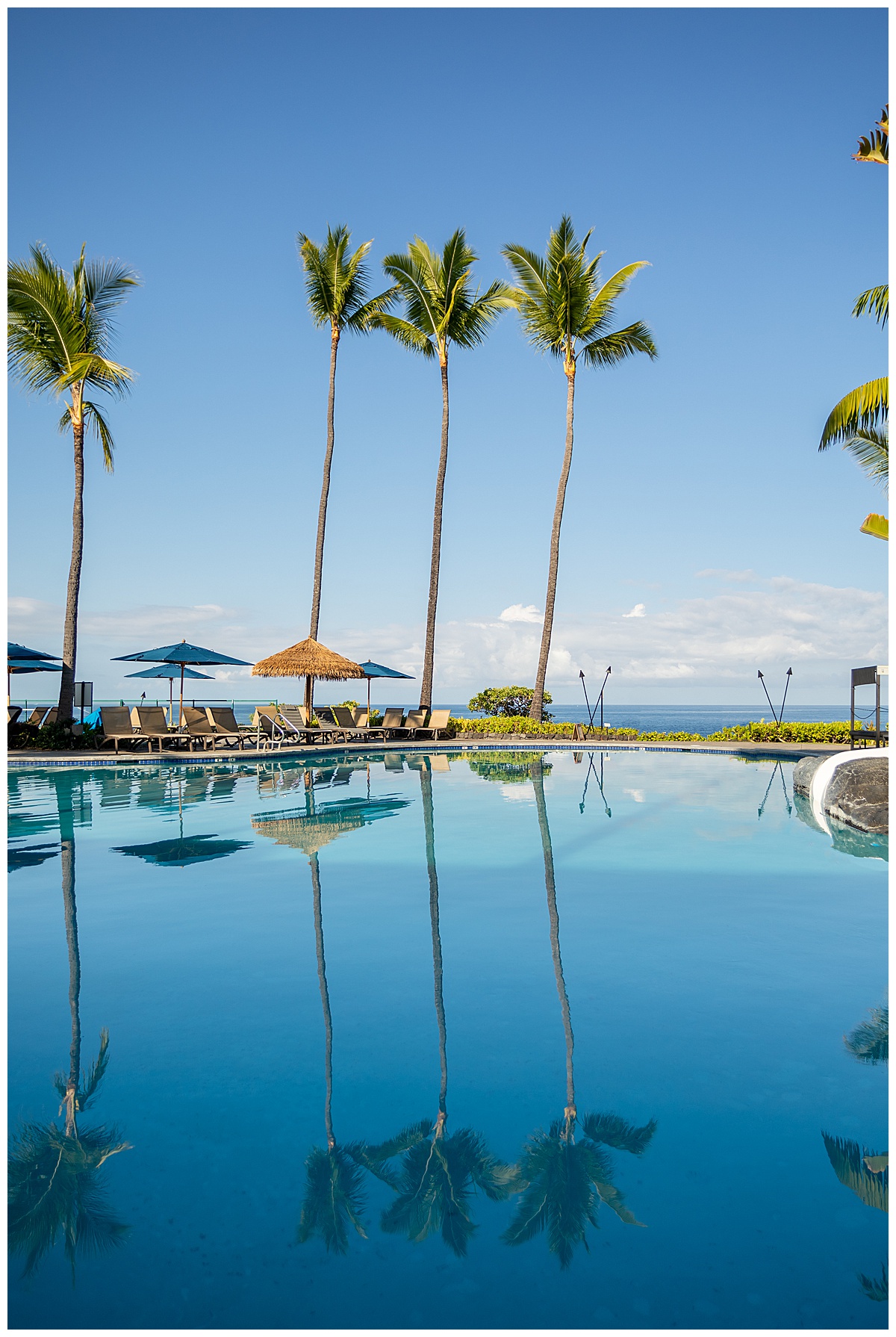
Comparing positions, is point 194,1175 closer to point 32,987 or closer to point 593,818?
point 32,987

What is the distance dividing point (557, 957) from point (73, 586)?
17.1 meters

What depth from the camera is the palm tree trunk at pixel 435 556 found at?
2150 centimetres

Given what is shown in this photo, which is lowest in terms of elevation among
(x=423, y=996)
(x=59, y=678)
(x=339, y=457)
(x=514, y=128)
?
(x=423, y=996)

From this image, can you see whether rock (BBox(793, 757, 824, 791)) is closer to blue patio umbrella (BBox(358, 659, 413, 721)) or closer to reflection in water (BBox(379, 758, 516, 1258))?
reflection in water (BBox(379, 758, 516, 1258))

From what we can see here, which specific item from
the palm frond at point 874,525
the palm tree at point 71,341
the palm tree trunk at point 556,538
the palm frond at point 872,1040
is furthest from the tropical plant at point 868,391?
the palm tree at point 71,341

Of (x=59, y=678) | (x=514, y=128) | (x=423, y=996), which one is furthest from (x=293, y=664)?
(x=423, y=996)

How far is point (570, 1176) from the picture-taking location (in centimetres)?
271

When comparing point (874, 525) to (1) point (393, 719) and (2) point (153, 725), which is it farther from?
(1) point (393, 719)

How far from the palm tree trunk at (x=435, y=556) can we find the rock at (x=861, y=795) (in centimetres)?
1268

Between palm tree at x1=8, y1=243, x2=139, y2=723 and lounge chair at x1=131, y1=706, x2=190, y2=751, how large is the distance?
209 cm

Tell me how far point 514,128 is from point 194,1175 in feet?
73.5

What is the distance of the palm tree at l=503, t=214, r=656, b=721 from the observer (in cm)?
2091

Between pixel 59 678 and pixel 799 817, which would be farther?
pixel 59 678

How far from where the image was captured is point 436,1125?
119 inches
